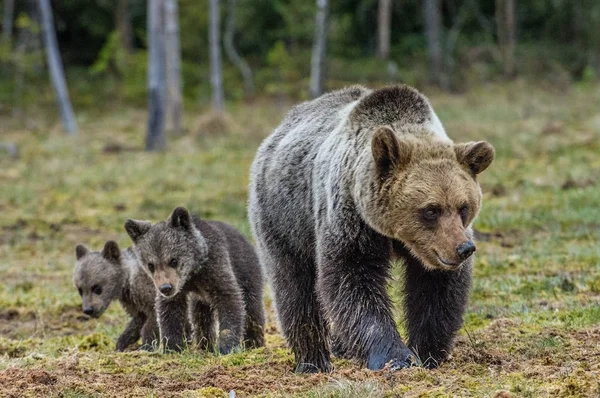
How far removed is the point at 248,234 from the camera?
13.5 m

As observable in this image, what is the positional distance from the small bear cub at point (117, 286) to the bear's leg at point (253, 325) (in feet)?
3.02

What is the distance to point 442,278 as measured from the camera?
243 inches

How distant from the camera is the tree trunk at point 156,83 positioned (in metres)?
28.0

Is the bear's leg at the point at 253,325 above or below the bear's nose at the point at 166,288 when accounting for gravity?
below

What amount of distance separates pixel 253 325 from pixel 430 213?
3.43 metres

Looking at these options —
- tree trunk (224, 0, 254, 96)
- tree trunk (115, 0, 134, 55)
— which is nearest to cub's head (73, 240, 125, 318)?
tree trunk (224, 0, 254, 96)

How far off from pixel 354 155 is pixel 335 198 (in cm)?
30

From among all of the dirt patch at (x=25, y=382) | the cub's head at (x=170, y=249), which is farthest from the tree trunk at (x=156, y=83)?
the dirt patch at (x=25, y=382)

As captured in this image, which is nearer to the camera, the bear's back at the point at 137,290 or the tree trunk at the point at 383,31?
the bear's back at the point at 137,290

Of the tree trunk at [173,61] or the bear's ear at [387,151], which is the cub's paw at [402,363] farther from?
the tree trunk at [173,61]

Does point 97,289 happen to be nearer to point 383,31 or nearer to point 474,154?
point 474,154

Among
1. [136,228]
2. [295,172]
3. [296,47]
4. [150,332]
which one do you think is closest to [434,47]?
[296,47]

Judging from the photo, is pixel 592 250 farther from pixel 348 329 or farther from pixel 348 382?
pixel 348 382

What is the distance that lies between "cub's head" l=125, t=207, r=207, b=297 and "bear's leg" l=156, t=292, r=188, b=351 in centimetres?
19
